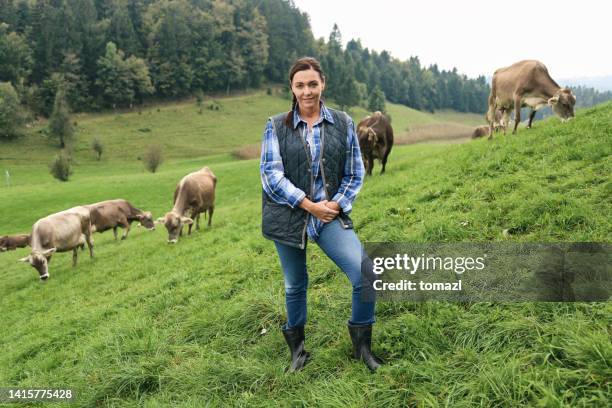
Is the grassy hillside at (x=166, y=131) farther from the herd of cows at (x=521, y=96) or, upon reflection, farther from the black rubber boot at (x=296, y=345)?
the black rubber boot at (x=296, y=345)

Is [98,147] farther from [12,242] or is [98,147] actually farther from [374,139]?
[374,139]

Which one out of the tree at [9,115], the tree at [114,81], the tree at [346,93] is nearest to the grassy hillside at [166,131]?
the tree at [9,115]

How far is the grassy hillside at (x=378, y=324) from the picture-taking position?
3.19 metres

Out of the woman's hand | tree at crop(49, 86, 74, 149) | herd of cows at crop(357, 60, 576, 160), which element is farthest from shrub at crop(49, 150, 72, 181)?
the woman's hand

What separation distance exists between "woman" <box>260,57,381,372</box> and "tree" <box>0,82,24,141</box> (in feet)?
266

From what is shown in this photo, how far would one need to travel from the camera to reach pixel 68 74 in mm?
87562

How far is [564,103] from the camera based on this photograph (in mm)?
10422

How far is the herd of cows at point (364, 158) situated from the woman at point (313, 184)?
9.48 metres

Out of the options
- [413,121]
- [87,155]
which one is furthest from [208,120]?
[413,121]

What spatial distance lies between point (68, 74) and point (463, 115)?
122191mm

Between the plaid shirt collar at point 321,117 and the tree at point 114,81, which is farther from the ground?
the tree at point 114,81

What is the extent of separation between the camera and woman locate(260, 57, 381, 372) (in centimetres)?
352

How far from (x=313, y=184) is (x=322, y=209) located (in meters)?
0.33

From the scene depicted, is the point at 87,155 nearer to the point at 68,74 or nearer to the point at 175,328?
the point at 68,74
